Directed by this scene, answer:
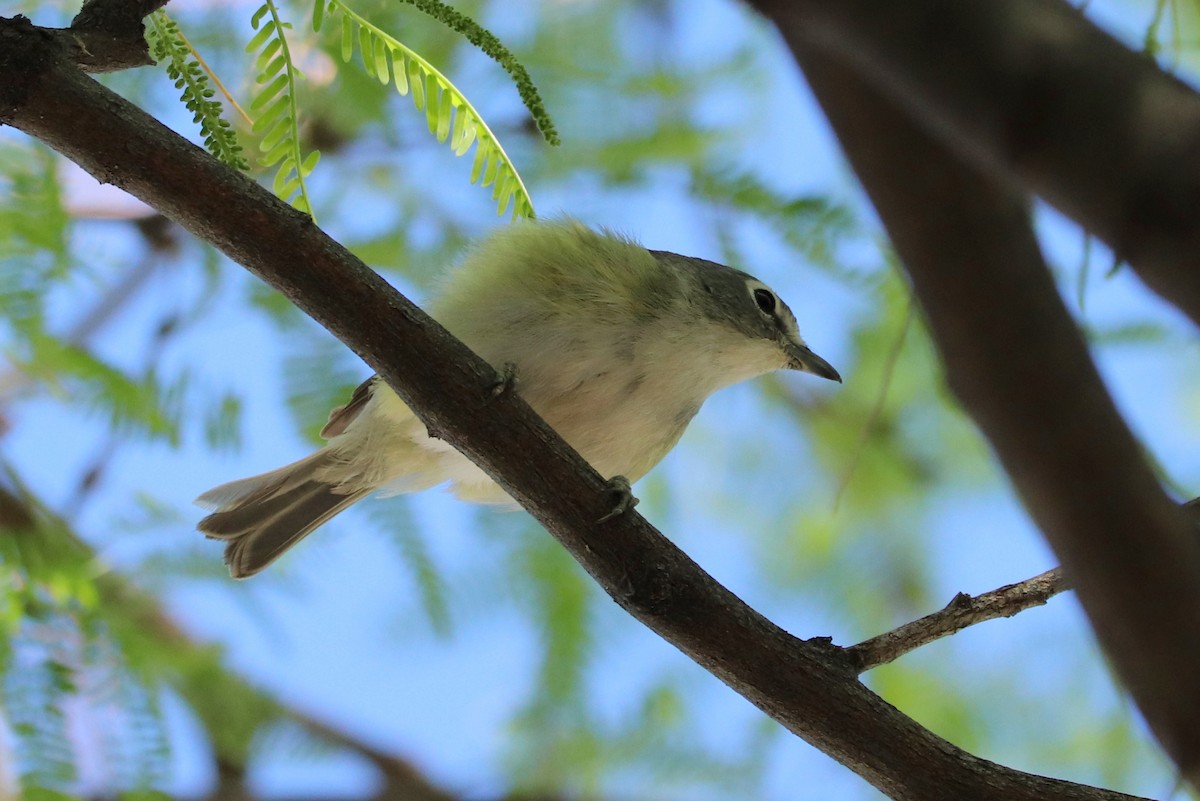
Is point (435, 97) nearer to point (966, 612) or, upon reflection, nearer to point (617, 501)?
point (617, 501)

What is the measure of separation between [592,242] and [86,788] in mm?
1692

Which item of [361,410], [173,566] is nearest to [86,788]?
[173,566]

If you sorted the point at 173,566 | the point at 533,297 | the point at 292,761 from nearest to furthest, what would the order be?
the point at 533,297 → the point at 173,566 → the point at 292,761

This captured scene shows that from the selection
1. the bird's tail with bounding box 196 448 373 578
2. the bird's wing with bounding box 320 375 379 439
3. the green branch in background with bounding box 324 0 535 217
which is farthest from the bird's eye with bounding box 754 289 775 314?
the green branch in background with bounding box 324 0 535 217

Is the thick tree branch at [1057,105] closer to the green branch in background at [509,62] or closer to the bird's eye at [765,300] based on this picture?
the green branch in background at [509,62]

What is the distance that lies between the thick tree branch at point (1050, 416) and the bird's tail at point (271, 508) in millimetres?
2188

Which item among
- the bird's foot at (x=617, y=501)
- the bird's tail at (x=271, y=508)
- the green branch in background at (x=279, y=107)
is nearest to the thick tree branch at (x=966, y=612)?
the bird's foot at (x=617, y=501)

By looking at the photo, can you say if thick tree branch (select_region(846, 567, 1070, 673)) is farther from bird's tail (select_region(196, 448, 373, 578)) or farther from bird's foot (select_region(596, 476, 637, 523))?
bird's tail (select_region(196, 448, 373, 578))

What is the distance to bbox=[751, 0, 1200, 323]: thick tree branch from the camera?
848 mm

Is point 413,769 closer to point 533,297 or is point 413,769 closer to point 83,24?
point 533,297

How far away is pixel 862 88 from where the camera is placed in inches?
41.2

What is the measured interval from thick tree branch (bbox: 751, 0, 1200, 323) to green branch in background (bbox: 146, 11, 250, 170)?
943 mm

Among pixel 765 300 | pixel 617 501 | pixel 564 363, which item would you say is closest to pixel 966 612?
pixel 617 501

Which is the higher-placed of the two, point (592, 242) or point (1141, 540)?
point (592, 242)
